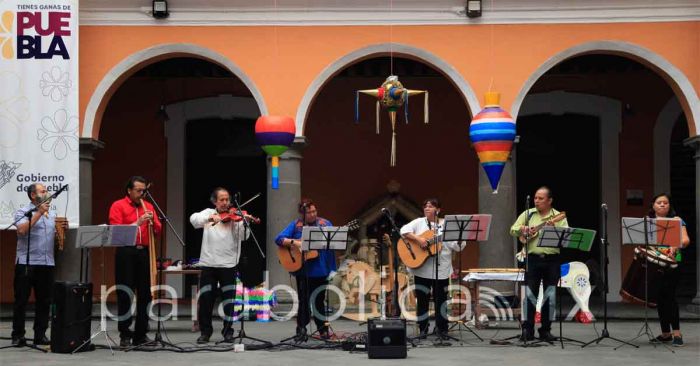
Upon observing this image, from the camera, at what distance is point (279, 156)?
1393 cm

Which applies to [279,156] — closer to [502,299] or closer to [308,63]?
[308,63]

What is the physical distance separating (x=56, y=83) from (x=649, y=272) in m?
8.12

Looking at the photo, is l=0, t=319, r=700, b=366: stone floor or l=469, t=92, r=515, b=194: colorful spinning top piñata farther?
l=469, t=92, r=515, b=194: colorful spinning top piñata

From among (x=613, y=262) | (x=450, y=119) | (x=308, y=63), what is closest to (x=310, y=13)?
(x=308, y=63)

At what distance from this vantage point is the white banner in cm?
1395

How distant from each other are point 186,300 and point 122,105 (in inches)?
137

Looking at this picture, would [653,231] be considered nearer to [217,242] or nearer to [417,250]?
[417,250]

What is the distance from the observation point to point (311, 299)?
1124 cm

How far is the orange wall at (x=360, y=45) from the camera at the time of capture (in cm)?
1438

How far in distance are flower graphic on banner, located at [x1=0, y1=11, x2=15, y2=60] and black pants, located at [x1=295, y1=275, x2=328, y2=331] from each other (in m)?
5.53

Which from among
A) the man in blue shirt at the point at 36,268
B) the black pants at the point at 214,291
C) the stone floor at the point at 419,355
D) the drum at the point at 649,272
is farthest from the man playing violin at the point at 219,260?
the drum at the point at 649,272

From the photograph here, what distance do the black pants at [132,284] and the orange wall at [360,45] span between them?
4312mm

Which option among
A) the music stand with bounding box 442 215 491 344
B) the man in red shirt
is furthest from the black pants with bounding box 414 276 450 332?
the man in red shirt

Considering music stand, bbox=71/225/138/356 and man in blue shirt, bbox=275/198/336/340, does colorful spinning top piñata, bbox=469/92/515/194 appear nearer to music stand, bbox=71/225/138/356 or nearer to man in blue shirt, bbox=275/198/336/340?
man in blue shirt, bbox=275/198/336/340
